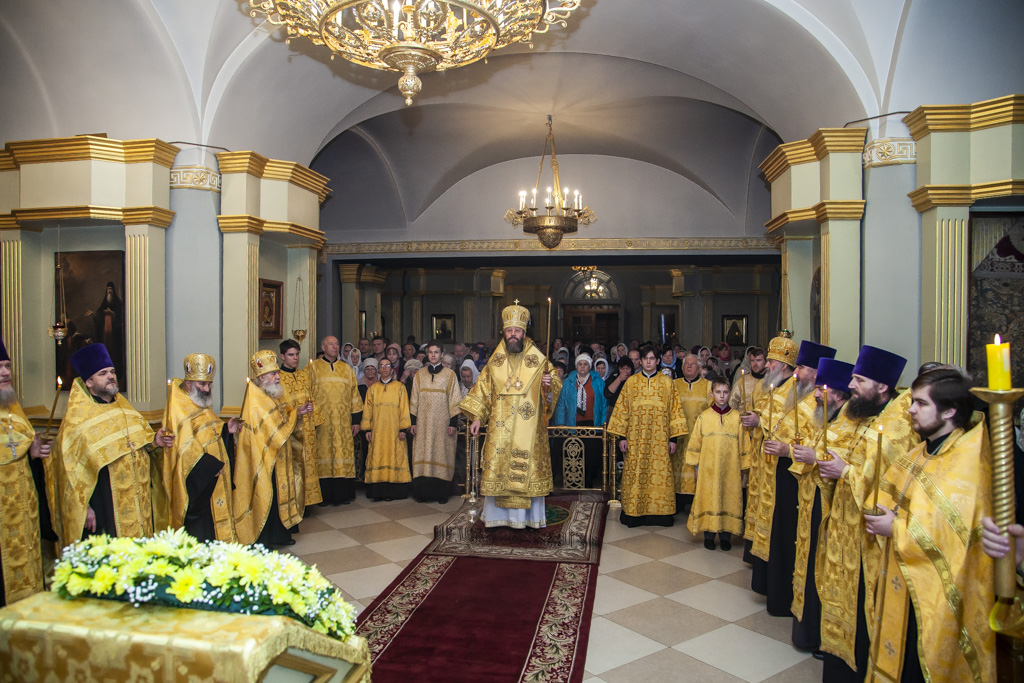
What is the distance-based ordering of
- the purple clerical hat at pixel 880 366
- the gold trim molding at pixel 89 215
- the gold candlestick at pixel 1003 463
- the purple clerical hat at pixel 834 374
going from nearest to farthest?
the gold candlestick at pixel 1003 463 → the purple clerical hat at pixel 880 366 → the purple clerical hat at pixel 834 374 → the gold trim molding at pixel 89 215

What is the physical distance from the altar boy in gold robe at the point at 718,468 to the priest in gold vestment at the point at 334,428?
3.55 meters

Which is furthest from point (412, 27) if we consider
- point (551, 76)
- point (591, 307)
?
point (591, 307)

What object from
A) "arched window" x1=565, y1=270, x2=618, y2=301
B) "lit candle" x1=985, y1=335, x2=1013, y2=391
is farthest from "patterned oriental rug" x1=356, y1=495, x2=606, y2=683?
"arched window" x1=565, y1=270, x2=618, y2=301

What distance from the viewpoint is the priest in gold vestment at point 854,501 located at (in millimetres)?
3129

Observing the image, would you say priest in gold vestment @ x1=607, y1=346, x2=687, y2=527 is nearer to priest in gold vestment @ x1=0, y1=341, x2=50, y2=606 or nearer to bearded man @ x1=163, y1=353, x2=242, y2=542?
bearded man @ x1=163, y1=353, x2=242, y2=542

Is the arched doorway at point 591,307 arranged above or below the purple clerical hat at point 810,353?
above

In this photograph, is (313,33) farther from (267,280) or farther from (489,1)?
(267,280)

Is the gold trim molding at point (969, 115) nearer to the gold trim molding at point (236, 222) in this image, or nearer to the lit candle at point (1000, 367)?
the lit candle at point (1000, 367)

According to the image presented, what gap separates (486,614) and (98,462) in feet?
8.13

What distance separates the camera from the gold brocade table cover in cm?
179

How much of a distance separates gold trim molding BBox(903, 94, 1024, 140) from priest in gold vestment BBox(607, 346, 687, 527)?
2.87 m

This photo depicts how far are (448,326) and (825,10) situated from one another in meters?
13.3

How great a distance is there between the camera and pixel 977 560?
2527 mm

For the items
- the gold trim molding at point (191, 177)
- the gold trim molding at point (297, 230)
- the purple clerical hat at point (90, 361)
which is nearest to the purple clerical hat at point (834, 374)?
the purple clerical hat at point (90, 361)
